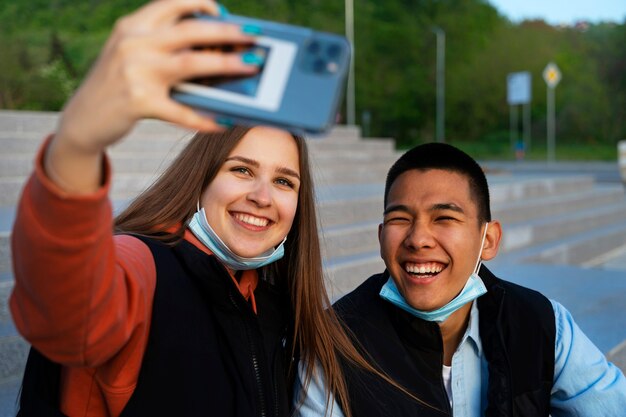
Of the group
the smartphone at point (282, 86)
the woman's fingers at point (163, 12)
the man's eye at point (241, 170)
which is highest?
the woman's fingers at point (163, 12)

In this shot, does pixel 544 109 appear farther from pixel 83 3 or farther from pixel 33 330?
pixel 33 330

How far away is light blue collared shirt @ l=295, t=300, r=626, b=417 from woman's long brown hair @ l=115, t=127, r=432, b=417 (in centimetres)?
7

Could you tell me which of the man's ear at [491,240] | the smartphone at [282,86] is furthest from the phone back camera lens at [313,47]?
the man's ear at [491,240]

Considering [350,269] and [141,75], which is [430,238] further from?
[350,269]

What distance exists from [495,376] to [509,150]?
133 feet

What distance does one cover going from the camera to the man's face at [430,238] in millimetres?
2271

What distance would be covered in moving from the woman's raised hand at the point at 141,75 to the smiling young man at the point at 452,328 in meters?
1.34

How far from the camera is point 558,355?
7.27 feet

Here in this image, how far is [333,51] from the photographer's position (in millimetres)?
905

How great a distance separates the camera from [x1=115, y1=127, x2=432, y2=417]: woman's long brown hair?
199 centimetres

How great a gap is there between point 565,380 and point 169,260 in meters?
1.30

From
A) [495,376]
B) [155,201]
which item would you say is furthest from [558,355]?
[155,201]

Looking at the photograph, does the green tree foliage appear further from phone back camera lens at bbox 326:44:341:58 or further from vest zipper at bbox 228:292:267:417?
phone back camera lens at bbox 326:44:341:58

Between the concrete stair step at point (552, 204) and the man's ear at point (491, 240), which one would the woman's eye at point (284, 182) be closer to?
the man's ear at point (491, 240)
